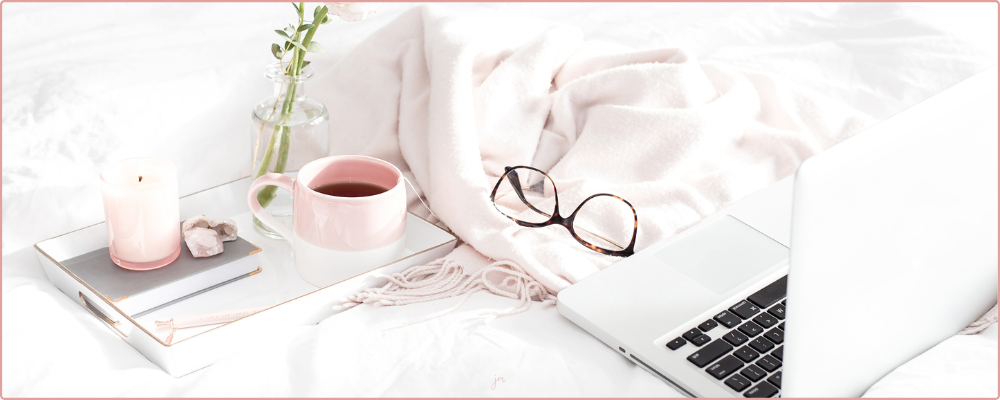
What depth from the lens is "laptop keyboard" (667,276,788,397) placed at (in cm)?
61

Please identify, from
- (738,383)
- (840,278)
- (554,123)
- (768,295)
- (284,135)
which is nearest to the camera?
(840,278)

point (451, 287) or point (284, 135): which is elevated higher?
point (284, 135)

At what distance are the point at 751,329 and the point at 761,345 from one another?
2 centimetres

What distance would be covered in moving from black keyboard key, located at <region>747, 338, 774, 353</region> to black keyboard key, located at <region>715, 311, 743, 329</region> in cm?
2

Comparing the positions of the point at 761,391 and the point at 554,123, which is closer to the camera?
the point at 761,391

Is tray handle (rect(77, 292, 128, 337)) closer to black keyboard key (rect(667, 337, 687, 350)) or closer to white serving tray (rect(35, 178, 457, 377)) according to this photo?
white serving tray (rect(35, 178, 457, 377))

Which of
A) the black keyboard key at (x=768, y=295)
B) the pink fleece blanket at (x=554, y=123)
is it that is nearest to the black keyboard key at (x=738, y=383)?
the black keyboard key at (x=768, y=295)

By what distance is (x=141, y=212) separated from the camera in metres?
0.71

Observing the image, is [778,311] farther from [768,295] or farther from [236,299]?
[236,299]

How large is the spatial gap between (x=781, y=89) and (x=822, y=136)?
0.32 ft

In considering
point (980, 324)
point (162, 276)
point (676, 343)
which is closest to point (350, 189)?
point (162, 276)

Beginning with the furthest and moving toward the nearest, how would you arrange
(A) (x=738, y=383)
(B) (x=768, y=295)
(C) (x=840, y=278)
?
(B) (x=768, y=295) < (A) (x=738, y=383) < (C) (x=840, y=278)

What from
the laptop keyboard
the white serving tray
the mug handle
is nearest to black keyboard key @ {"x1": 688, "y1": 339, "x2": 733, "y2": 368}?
the laptop keyboard

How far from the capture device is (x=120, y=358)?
0.67 meters
